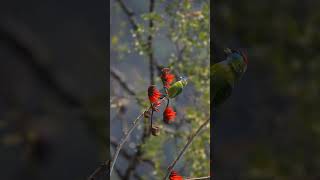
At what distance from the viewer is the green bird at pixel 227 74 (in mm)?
1349

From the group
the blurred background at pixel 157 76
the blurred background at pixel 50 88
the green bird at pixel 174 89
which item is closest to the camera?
the blurred background at pixel 50 88

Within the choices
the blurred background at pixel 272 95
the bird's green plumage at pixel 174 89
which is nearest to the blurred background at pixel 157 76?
the bird's green plumage at pixel 174 89

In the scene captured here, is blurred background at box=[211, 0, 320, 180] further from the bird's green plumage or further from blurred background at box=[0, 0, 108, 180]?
blurred background at box=[0, 0, 108, 180]

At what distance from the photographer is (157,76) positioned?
144cm

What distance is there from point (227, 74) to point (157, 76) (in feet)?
0.73

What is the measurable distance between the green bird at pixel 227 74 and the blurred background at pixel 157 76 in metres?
0.14

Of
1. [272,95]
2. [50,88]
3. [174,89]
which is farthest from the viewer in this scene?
[272,95]

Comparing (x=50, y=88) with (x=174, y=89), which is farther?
(x=174, y=89)

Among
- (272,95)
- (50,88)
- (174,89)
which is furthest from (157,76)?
(50,88)

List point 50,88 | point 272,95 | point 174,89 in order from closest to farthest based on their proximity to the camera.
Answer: point 50,88 < point 174,89 < point 272,95

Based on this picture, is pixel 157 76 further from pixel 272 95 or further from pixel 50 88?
pixel 50 88

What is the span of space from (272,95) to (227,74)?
0.17 meters

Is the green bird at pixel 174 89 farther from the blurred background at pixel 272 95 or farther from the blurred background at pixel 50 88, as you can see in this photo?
the blurred background at pixel 50 88

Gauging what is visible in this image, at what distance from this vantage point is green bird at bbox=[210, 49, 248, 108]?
4.42 feet
